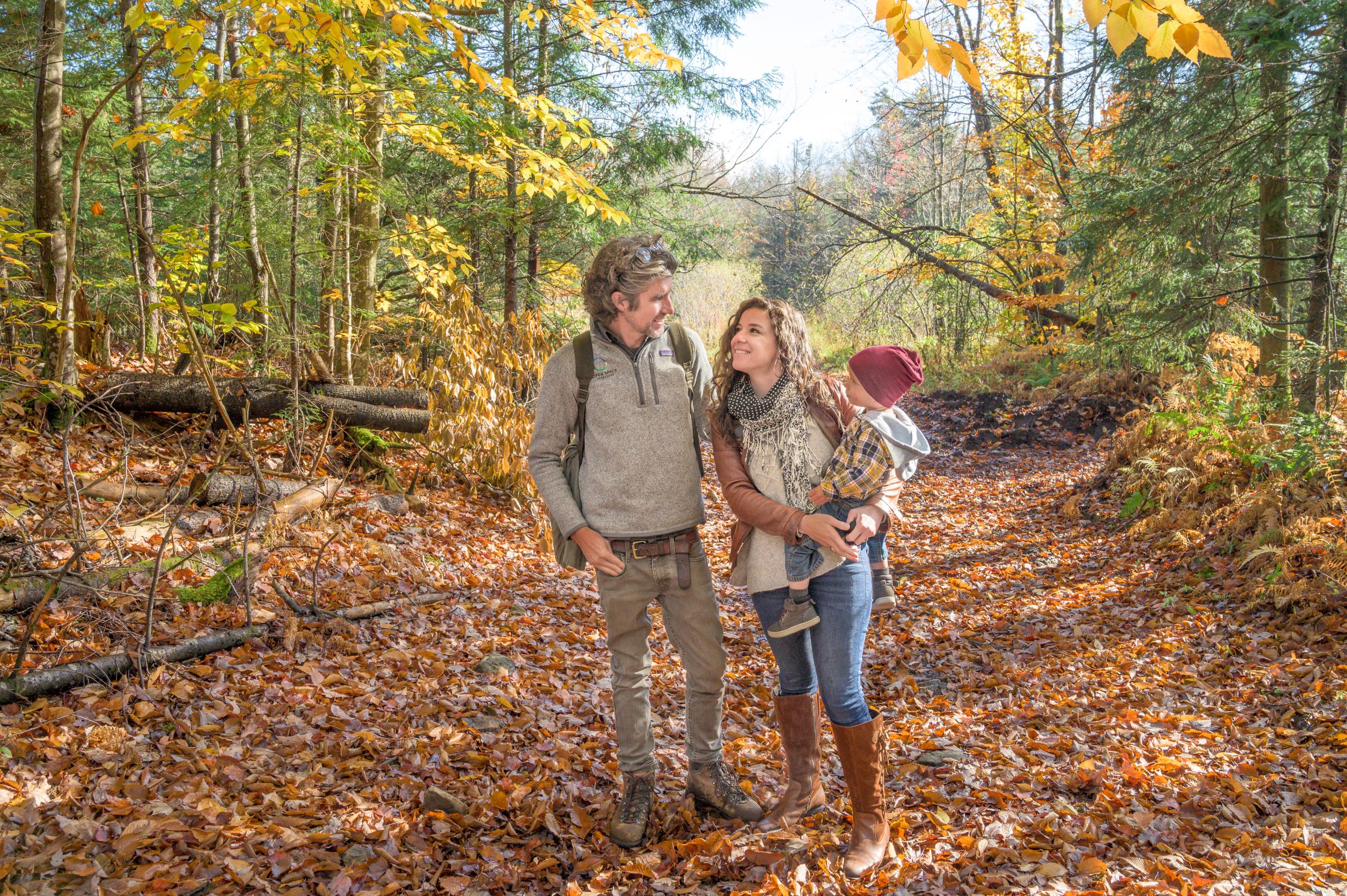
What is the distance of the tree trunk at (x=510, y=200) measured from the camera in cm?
860

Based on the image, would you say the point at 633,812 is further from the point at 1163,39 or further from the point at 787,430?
the point at 1163,39

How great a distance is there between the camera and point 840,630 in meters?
2.69

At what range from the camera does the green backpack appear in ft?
9.25

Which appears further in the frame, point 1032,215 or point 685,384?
point 1032,215

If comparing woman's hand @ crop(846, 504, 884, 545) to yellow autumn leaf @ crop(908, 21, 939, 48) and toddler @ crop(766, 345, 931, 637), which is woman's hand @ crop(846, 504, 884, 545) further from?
yellow autumn leaf @ crop(908, 21, 939, 48)

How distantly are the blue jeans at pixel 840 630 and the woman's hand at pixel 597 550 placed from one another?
0.50 meters

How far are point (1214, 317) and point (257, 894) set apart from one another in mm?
8955

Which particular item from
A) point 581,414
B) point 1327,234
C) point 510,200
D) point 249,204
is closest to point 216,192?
point 249,204

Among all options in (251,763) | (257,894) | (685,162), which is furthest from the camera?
(685,162)

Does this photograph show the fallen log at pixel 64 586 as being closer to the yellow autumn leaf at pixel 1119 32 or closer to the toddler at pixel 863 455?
the toddler at pixel 863 455

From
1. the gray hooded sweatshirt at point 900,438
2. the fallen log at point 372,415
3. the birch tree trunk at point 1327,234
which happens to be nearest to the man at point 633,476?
the gray hooded sweatshirt at point 900,438

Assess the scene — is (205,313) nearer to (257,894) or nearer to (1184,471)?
(257,894)

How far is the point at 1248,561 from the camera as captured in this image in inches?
205

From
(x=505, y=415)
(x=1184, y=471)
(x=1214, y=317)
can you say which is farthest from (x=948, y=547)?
(x=505, y=415)
